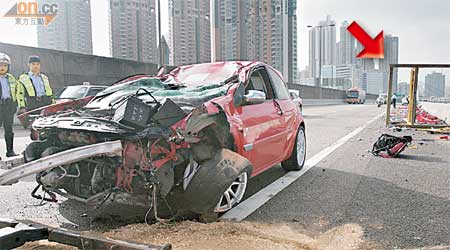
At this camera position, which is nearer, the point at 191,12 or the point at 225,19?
the point at 191,12

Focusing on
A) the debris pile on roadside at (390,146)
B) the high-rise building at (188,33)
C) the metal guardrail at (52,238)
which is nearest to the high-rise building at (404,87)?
the debris pile on roadside at (390,146)

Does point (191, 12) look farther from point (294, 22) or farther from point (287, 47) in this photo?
point (294, 22)

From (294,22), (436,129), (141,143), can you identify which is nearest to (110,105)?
(141,143)

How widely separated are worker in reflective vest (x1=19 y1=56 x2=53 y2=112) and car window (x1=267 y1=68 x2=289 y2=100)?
13.6ft

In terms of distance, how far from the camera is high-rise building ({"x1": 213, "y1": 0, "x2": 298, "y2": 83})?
34.2 m

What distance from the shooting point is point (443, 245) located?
3.26m

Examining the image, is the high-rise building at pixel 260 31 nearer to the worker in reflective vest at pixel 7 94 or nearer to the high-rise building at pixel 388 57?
the high-rise building at pixel 388 57

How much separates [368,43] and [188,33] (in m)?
15.0

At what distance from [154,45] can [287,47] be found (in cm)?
1760

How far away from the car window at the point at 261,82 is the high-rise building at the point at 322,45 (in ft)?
136

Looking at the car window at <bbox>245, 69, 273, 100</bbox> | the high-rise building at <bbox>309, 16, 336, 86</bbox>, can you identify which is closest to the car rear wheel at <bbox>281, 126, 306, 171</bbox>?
the car window at <bbox>245, 69, 273, 100</bbox>

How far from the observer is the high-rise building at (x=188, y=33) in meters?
27.7

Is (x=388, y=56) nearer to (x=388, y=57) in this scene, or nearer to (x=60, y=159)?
(x=388, y=57)

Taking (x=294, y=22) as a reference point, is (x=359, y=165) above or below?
below
